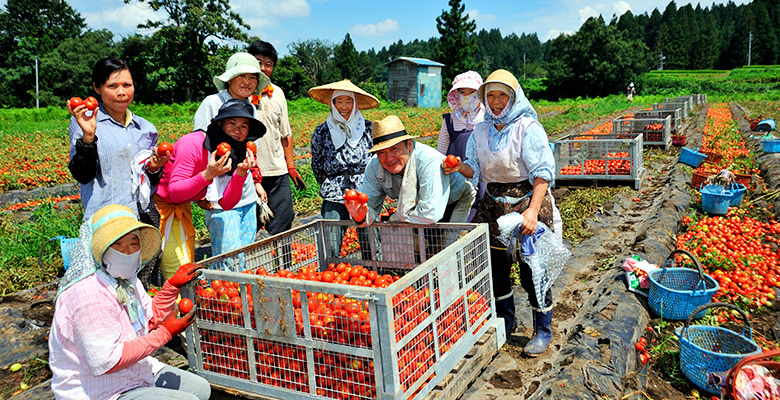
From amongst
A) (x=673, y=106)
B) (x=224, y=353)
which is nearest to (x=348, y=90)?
(x=224, y=353)

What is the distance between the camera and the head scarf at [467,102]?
433cm

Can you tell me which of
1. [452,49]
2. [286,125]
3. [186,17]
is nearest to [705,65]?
[452,49]

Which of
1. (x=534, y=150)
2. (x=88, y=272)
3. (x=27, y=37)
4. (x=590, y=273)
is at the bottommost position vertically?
(x=590, y=273)

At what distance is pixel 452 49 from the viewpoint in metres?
49.1

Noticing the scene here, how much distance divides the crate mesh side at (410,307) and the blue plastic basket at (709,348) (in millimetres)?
1889

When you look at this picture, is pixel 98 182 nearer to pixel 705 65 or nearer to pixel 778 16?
pixel 705 65

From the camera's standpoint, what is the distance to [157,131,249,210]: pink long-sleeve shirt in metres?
3.00

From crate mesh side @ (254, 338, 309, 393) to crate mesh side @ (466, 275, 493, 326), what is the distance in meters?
1.01

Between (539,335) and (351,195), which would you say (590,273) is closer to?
(539,335)

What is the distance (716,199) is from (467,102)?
182 inches

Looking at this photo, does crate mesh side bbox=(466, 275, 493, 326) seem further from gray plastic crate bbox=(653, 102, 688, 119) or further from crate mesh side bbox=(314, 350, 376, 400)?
gray plastic crate bbox=(653, 102, 688, 119)

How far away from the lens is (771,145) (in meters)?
10.4

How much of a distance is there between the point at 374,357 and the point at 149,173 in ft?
6.26

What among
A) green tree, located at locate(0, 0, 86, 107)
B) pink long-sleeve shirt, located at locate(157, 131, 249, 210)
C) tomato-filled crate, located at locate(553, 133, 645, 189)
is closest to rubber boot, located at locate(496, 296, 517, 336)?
pink long-sleeve shirt, located at locate(157, 131, 249, 210)
